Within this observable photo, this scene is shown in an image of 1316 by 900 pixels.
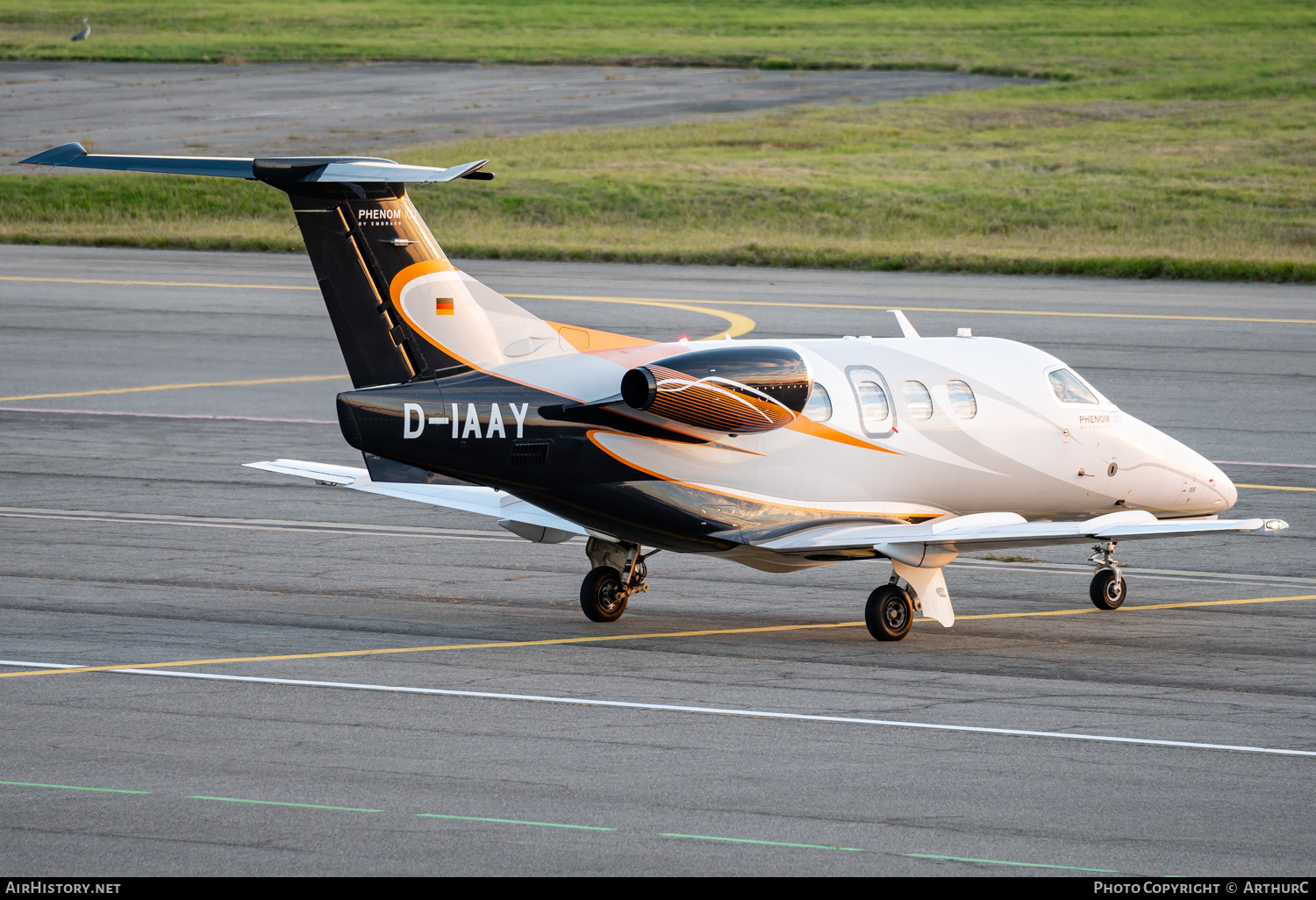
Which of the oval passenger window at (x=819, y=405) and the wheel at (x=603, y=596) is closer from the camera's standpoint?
the oval passenger window at (x=819, y=405)

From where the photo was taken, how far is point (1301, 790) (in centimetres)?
1183

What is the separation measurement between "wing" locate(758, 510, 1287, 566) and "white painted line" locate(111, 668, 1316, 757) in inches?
110

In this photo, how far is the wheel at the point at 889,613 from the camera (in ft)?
53.6

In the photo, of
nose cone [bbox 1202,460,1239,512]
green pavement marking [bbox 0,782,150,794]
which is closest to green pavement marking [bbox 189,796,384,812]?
green pavement marking [bbox 0,782,150,794]

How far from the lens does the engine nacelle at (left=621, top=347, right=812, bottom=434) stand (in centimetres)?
1540

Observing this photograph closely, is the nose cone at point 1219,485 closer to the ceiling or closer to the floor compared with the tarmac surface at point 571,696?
closer to the ceiling

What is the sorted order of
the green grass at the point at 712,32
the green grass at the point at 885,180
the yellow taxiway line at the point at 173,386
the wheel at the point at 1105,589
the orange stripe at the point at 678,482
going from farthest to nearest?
the green grass at the point at 712,32
the green grass at the point at 885,180
the yellow taxiway line at the point at 173,386
the wheel at the point at 1105,589
the orange stripe at the point at 678,482

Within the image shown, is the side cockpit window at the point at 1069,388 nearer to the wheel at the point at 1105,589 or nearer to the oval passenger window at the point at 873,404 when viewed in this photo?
the wheel at the point at 1105,589

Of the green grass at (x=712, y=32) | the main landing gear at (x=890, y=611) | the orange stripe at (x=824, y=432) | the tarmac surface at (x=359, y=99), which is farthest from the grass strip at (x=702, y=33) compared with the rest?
the main landing gear at (x=890, y=611)

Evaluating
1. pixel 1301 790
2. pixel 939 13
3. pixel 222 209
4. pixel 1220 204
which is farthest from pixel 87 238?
pixel 939 13

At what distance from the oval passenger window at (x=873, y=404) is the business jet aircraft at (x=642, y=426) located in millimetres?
18

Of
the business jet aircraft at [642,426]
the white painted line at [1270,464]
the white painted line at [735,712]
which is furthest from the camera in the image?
the white painted line at [1270,464]

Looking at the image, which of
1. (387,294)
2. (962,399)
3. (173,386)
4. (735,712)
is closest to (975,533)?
(962,399)

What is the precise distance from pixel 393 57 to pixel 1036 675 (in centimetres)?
8789
